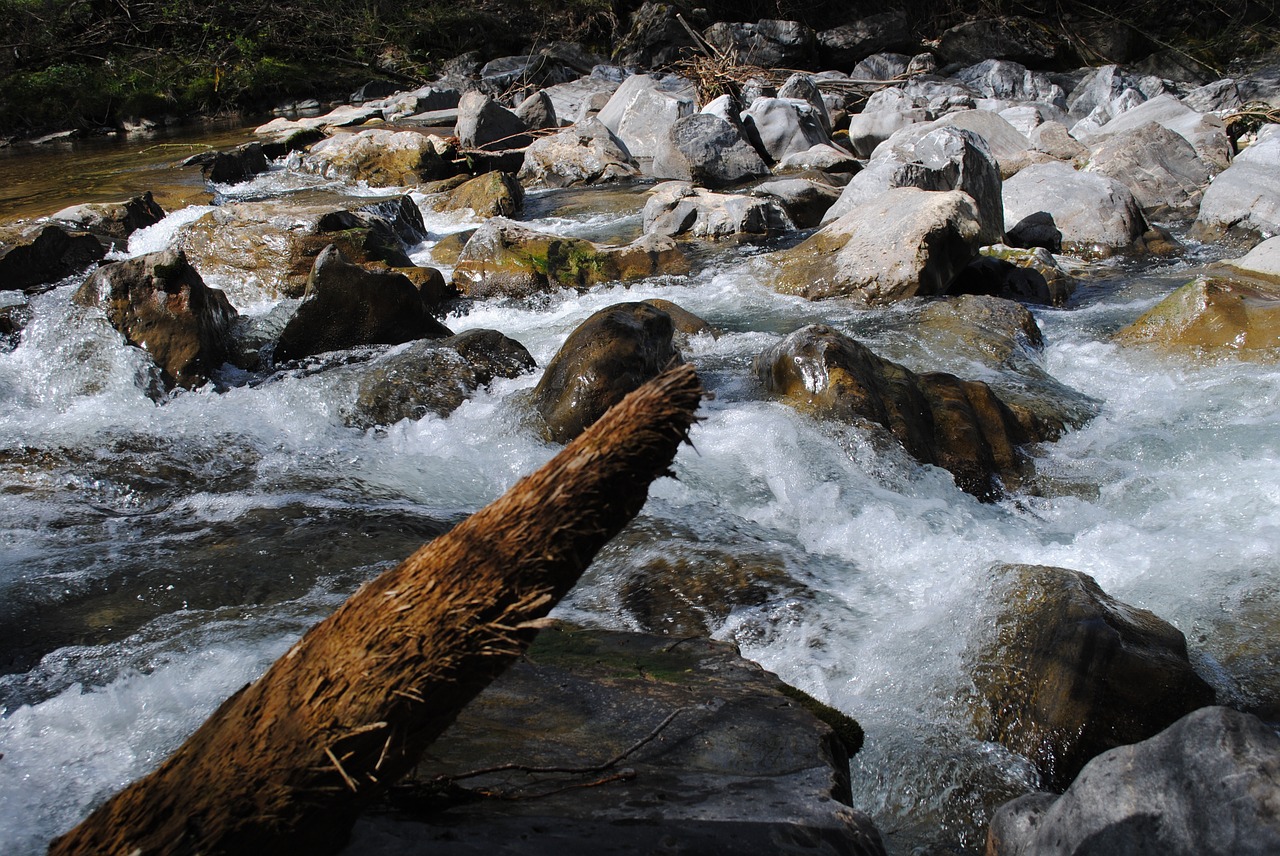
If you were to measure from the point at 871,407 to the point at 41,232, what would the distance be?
7.92m

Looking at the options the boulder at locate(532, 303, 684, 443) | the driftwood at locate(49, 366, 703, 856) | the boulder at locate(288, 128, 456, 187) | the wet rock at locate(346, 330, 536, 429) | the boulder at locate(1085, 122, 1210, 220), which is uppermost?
the driftwood at locate(49, 366, 703, 856)

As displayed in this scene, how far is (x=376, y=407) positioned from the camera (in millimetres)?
5746

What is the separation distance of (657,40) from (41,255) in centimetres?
1686

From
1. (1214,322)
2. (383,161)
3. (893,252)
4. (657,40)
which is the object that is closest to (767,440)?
(893,252)

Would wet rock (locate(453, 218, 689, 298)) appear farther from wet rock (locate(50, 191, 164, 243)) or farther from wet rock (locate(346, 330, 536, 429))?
wet rock (locate(50, 191, 164, 243))

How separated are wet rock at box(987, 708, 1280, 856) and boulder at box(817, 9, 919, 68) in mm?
22484

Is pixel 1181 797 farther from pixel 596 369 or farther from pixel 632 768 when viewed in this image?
pixel 596 369

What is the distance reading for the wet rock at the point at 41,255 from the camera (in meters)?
8.30

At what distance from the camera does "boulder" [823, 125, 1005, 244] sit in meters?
9.51

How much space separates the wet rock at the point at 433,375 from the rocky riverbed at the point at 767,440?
0.09 ft

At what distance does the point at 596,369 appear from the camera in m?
5.42

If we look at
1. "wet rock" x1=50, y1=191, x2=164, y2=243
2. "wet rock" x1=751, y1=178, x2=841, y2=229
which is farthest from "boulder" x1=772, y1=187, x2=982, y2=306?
"wet rock" x1=50, y1=191, x2=164, y2=243

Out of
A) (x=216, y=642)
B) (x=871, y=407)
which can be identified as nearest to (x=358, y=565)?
(x=216, y=642)

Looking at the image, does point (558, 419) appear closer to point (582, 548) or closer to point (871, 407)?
point (871, 407)
